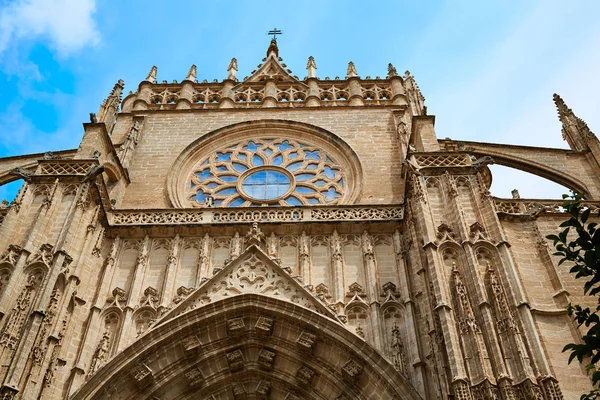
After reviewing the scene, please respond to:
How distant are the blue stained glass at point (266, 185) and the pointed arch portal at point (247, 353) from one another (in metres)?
3.62

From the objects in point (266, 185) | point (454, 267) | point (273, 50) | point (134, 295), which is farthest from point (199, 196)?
point (273, 50)

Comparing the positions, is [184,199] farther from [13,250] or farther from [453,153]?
[453,153]

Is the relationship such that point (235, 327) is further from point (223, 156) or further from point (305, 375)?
point (223, 156)

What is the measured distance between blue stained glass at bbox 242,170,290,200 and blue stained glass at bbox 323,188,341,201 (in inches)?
38.9

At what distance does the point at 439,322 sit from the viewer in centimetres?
1002

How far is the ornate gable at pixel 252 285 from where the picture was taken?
11.9 m

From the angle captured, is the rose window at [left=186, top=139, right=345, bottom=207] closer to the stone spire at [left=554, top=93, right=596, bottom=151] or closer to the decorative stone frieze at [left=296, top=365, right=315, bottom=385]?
the decorative stone frieze at [left=296, top=365, right=315, bottom=385]

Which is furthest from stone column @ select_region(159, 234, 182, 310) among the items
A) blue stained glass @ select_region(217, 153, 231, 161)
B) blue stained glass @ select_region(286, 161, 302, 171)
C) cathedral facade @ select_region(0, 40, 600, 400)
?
blue stained glass @ select_region(286, 161, 302, 171)

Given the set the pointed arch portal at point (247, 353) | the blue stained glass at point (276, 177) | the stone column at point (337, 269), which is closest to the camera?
the pointed arch portal at point (247, 353)

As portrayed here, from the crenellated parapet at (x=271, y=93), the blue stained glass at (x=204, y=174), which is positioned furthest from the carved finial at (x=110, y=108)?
the blue stained glass at (x=204, y=174)

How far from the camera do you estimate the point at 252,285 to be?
12359mm

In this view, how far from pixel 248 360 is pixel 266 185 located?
5240mm

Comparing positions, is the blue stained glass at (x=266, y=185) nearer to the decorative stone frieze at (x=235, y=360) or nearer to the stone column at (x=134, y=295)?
the stone column at (x=134, y=295)

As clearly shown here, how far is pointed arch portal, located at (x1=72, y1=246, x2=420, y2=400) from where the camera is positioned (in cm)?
1101
